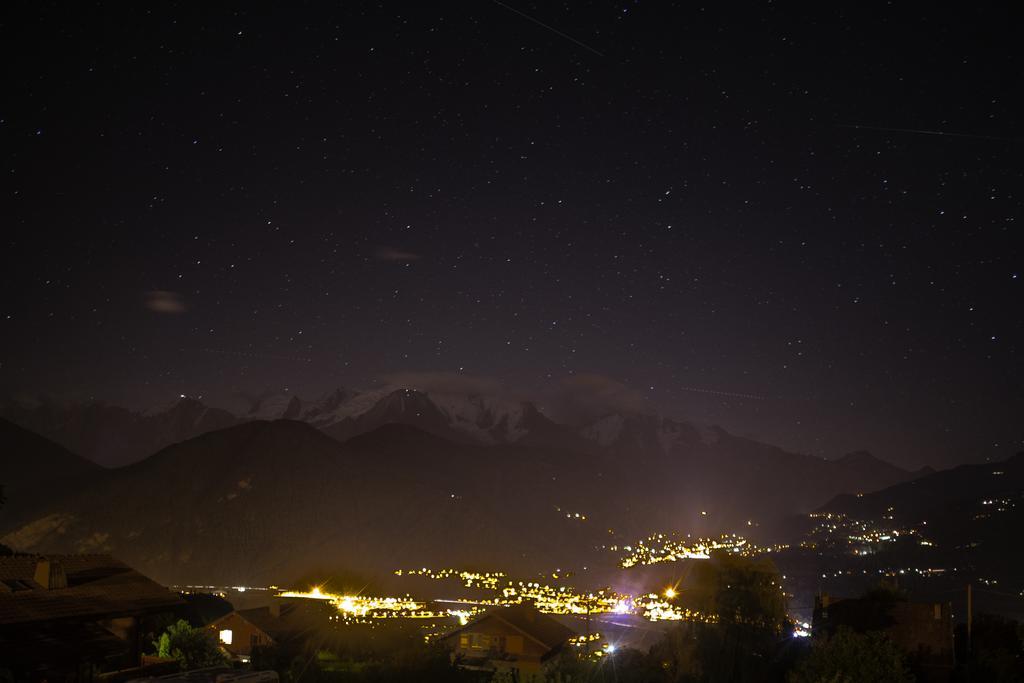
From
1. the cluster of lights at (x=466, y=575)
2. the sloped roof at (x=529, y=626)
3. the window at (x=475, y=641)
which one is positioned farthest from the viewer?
the cluster of lights at (x=466, y=575)

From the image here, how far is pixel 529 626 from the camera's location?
58406mm

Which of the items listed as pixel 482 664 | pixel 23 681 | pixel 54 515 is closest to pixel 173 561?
pixel 54 515

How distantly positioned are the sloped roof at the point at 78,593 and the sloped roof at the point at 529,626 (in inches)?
1204

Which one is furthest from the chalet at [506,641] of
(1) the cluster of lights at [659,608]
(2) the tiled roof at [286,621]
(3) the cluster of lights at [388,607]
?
(1) the cluster of lights at [659,608]

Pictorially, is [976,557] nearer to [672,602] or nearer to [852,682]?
[672,602]

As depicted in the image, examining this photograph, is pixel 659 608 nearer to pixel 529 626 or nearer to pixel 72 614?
pixel 529 626

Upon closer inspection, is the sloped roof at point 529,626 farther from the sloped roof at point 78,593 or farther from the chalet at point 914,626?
the sloped roof at point 78,593

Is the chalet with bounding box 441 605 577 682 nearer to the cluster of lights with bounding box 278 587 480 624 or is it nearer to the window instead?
the window

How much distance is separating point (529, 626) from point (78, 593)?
36696mm

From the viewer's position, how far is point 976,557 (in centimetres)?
15562

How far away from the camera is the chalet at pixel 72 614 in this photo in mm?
21516

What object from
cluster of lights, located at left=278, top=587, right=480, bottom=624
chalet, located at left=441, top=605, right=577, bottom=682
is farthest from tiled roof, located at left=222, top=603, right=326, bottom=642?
cluster of lights, located at left=278, top=587, right=480, bottom=624

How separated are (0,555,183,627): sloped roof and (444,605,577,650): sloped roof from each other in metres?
30.6

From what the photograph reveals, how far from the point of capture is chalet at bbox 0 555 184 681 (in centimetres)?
2152
